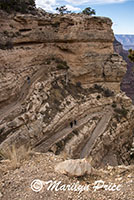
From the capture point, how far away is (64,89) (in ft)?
70.8

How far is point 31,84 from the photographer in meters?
18.0

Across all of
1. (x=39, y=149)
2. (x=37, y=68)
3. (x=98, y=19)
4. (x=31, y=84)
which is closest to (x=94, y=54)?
(x=98, y=19)

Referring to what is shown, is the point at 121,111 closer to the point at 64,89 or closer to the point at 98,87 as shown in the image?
the point at 98,87

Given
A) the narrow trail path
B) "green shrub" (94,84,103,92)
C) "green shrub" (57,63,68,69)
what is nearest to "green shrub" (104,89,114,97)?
"green shrub" (94,84,103,92)

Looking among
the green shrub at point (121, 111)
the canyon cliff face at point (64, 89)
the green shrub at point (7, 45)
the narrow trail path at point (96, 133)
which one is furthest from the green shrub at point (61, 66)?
the green shrub at point (121, 111)

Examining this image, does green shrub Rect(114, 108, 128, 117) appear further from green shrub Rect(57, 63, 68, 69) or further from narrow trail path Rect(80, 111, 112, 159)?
green shrub Rect(57, 63, 68, 69)

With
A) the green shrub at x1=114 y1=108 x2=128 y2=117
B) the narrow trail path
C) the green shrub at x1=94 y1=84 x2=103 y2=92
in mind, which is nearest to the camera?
the narrow trail path

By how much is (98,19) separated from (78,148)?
15595mm

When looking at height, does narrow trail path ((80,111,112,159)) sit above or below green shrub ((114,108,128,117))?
below

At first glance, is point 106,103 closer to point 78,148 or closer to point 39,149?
point 78,148

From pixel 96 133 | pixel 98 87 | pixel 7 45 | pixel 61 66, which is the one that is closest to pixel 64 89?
pixel 61 66

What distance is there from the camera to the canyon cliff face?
1498 centimetres

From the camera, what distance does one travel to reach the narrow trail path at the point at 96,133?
17.5 m

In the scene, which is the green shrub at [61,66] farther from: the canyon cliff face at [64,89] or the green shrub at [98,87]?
the green shrub at [98,87]
